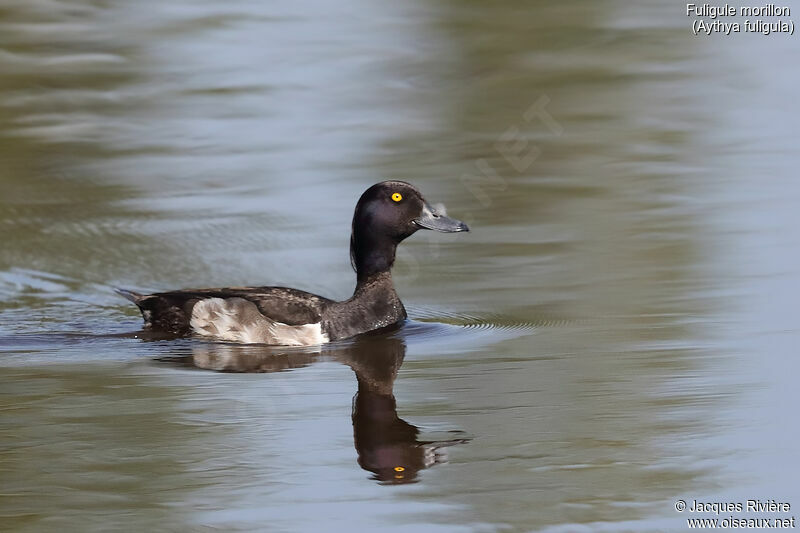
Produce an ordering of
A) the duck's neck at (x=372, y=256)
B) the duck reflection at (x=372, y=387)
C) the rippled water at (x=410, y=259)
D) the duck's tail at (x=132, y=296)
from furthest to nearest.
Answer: the duck's neck at (x=372, y=256)
the duck's tail at (x=132, y=296)
the duck reflection at (x=372, y=387)
the rippled water at (x=410, y=259)

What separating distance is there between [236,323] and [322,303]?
0.62m

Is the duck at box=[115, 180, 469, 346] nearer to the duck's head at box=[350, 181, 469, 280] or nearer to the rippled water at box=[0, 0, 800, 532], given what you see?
the duck's head at box=[350, 181, 469, 280]

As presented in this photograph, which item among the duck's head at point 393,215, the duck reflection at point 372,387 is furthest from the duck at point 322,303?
the duck reflection at point 372,387

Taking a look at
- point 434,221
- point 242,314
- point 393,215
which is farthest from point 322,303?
point 434,221

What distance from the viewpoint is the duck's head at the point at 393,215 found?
10156mm

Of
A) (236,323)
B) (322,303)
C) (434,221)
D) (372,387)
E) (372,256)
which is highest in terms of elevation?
(434,221)

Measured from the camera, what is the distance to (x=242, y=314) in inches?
389

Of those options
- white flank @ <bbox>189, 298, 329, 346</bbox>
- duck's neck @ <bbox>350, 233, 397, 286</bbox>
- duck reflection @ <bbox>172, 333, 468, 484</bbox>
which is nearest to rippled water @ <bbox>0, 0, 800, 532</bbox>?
duck reflection @ <bbox>172, 333, 468, 484</bbox>

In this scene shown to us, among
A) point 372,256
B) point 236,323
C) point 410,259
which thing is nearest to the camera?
point 236,323

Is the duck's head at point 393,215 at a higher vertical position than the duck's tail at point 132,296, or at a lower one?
higher

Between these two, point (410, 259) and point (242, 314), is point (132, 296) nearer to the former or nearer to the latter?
point (242, 314)

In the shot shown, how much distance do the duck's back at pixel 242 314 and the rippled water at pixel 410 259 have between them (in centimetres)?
25

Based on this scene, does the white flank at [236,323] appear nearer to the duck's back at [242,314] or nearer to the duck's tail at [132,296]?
the duck's back at [242,314]

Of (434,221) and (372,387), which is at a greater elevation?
(434,221)
